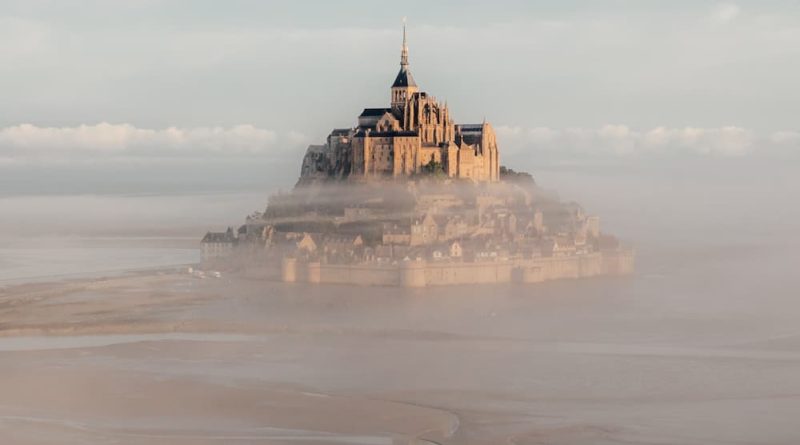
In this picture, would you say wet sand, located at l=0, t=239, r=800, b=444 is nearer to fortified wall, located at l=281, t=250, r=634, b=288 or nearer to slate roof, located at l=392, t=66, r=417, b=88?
fortified wall, located at l=281, t=250, r=634, b=288

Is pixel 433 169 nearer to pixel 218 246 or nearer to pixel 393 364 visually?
pixel 218 246

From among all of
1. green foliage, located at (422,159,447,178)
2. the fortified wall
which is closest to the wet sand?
the fortified wall

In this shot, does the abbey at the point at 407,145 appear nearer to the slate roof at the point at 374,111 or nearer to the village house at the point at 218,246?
the slate roof at the point at 374,111

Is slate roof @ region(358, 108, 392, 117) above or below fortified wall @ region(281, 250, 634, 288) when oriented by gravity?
above

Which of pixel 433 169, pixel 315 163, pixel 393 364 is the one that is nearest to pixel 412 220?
pixel 433 169

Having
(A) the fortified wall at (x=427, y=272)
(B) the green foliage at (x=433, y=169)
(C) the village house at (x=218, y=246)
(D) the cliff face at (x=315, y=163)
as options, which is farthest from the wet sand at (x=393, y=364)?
(D) the cliff face at (x=315, y=163)

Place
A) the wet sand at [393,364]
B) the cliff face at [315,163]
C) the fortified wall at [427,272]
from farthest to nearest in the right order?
the cliff face at [315,163] → the fortified wall at [427,272] → the wet sand at [393,364]
